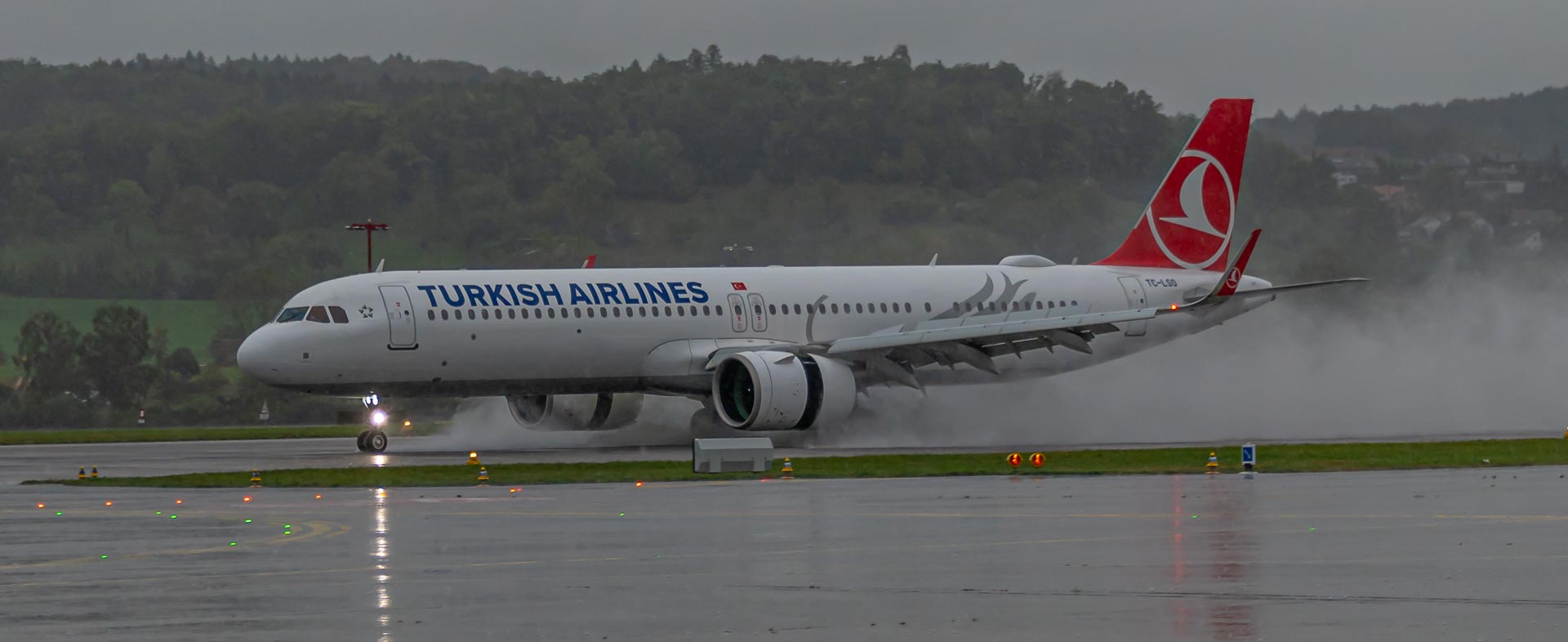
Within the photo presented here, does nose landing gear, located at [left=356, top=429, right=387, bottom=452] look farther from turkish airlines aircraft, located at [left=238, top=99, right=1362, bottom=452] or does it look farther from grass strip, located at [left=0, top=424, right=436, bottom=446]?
grass strip, located at [left=0, top=424, right=436, bottom=446]

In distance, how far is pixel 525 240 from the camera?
11562cm

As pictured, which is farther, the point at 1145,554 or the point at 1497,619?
the point at 1145,554

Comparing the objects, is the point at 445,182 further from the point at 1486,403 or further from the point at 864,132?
the point at 1486,403

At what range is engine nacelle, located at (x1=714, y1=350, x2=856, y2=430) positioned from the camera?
39.8 metres

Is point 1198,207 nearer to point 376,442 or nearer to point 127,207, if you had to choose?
point 376,442

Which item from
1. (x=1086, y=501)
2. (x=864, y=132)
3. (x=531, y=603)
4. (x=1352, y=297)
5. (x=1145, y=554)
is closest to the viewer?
(x=531, y=603)

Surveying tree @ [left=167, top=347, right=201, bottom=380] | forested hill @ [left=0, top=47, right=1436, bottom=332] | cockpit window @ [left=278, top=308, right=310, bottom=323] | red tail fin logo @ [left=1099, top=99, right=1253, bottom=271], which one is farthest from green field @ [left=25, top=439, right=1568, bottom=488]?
tree @ [left=167, top=347, right=201, bottom=380]

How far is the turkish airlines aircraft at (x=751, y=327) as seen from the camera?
39438 mm

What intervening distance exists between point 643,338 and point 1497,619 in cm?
2941

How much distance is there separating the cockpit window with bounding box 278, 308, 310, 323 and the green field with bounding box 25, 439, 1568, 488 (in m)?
8.04

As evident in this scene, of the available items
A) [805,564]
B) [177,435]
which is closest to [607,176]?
[177,435]

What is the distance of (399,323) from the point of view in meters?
39.3

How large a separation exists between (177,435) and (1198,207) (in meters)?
26.2

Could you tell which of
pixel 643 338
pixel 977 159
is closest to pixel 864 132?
pixel 977 159
